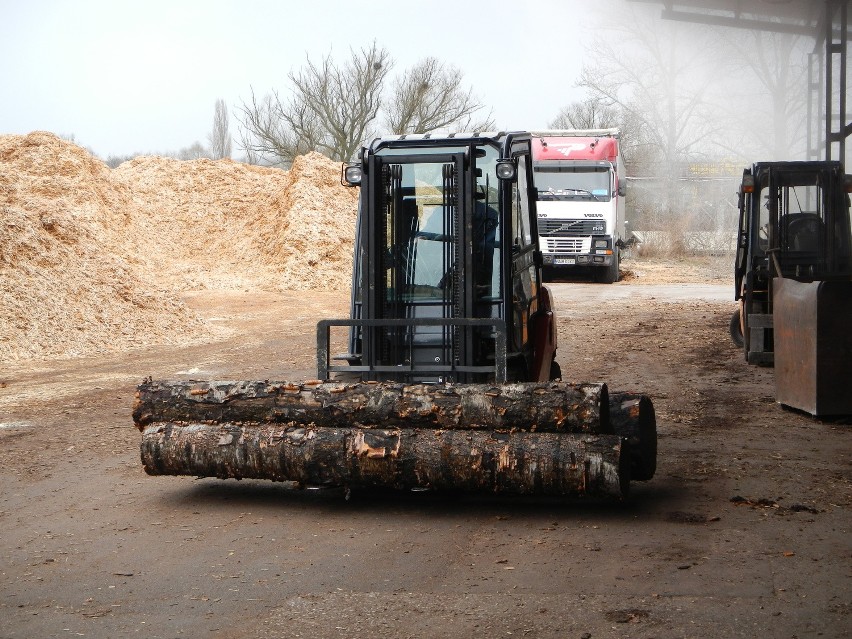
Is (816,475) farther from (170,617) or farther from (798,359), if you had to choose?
(170,617)

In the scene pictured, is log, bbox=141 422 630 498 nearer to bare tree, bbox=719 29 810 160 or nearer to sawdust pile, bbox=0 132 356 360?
bare tree, bbox=719 29 810 160

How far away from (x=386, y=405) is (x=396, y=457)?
0.35 meters

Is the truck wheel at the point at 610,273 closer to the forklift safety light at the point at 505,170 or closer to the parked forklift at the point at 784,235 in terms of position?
the parked forklift at the point at 784,235

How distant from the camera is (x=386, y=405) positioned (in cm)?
648

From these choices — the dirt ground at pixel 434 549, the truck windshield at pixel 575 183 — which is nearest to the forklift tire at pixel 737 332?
the dirt ground at pixel 434 549

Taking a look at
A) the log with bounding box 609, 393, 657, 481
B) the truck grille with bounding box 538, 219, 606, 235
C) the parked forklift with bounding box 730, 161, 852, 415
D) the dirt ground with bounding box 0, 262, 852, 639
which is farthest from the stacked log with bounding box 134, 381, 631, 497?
the truck grille with bounding box 538, 219, 606, 235

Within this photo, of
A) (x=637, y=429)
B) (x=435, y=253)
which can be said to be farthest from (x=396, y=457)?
(x=435, y=253)

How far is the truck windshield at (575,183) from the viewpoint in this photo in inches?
1094

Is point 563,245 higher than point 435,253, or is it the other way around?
point 563,245

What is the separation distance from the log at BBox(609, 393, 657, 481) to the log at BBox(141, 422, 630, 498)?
266mm

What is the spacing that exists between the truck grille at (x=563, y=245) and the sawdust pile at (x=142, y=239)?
248 inches

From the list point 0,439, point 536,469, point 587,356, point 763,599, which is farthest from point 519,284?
point 587,356

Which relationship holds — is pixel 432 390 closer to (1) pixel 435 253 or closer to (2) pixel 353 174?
(1) pixel 435 253

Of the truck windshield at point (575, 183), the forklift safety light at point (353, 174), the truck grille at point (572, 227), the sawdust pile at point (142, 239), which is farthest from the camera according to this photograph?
the truck grille at point (572, 227)
